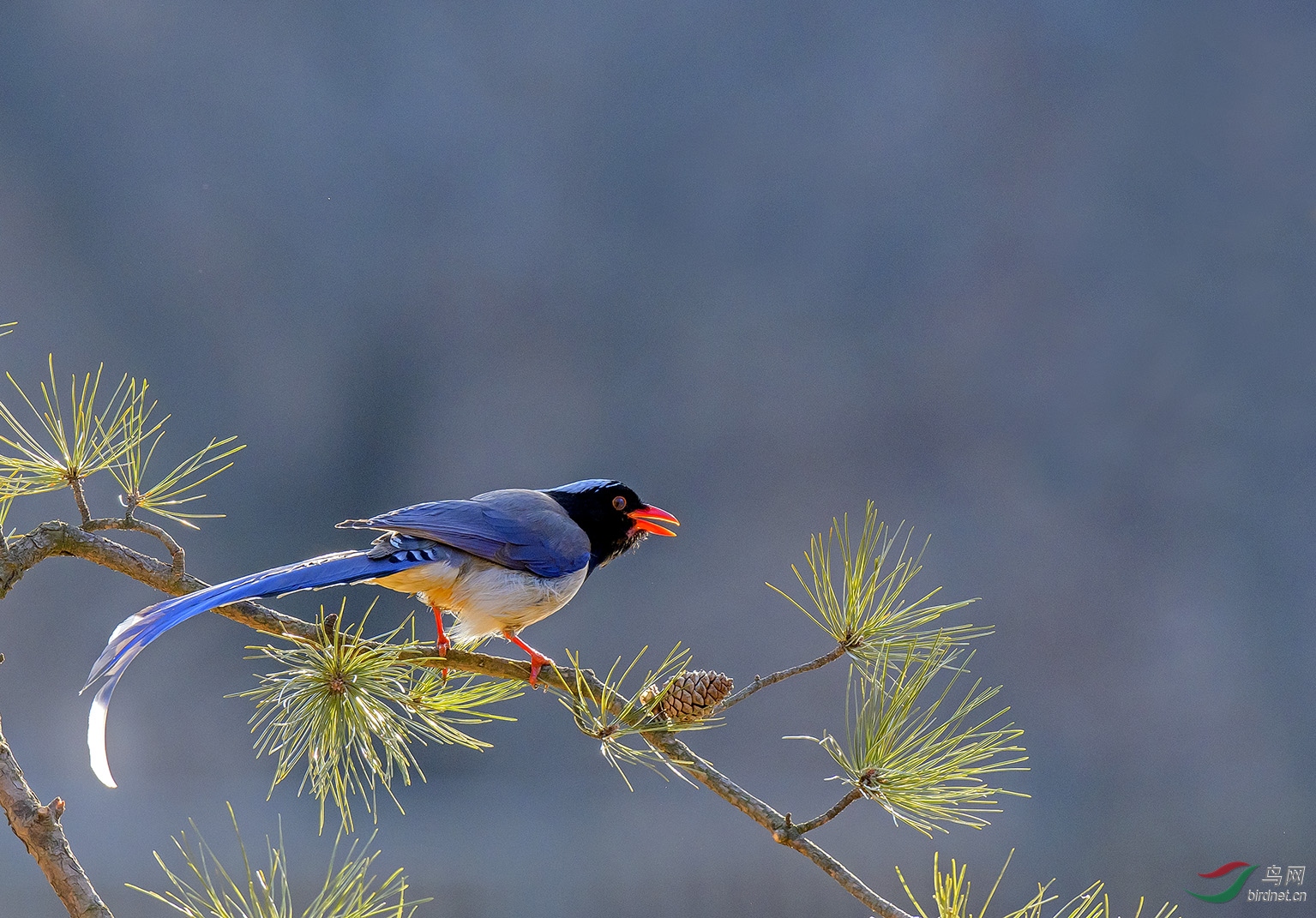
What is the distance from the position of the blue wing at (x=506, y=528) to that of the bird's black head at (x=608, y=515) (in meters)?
0.05

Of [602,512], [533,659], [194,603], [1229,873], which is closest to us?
[194,603]

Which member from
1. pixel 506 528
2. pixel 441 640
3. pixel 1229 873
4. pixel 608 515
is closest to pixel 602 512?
pixel 608 515

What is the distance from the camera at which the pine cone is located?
2.70 feet

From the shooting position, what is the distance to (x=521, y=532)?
1296 mm

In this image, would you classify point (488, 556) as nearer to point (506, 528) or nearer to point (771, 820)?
point (506, 528)

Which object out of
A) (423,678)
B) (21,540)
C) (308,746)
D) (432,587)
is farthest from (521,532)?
(21,540)

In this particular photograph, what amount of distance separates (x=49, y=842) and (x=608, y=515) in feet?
2.92

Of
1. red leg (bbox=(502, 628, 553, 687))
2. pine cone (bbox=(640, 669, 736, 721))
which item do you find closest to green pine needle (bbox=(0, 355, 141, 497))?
red leg (bbox=(502, 628, 553, 687))

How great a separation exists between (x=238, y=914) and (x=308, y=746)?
0.14 m

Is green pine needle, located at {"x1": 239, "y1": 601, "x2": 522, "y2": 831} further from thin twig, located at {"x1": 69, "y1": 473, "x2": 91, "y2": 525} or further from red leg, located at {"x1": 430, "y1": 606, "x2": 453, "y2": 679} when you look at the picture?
thin twig, located at {"x1": 69, "y1": 473, "x2": 91, "y2": 525}

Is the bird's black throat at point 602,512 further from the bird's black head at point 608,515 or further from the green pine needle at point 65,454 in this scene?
the green pine needle at point 65,454

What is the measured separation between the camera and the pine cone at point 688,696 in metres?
0.82

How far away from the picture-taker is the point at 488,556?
1.23m

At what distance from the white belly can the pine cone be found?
41 centimetres
